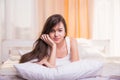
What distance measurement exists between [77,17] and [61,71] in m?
1.98

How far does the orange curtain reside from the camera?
3357mm

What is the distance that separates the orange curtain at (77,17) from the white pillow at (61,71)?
72.4 inches

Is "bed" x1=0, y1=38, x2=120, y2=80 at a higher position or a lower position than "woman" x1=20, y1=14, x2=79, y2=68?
lower

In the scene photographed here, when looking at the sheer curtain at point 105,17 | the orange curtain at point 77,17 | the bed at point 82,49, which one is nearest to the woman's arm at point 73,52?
the bed at point 82,49

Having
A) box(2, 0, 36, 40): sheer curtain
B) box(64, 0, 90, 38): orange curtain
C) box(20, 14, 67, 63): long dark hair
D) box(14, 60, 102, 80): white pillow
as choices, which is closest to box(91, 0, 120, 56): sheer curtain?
box(64, 0, 90, 38): orange curtain

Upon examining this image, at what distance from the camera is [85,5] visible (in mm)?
3363

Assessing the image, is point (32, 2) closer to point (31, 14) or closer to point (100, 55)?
point (31, 14)

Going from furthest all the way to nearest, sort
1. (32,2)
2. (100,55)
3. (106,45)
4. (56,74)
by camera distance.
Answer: (32,2) < (106,45) < (100,55) < (56,74)

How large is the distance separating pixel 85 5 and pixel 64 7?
28cm

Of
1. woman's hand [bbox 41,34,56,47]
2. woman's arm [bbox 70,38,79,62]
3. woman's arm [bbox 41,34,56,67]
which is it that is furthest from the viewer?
woman's arm [bbox 70,38,79,62]

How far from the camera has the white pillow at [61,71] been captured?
1461 mm

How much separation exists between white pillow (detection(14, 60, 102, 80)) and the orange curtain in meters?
1.84

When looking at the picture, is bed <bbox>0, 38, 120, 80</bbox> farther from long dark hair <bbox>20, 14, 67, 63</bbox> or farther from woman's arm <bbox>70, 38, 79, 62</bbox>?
long dark hair <bbox>20, 14, 67, 63</bbox>

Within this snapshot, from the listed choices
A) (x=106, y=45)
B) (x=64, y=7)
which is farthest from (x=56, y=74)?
(x=64, y=7)
